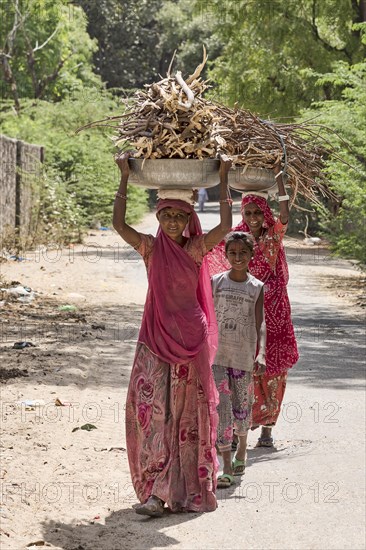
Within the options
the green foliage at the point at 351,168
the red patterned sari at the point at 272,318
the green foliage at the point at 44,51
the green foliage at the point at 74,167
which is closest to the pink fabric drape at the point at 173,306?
the red patterned sari at the point at 272,318

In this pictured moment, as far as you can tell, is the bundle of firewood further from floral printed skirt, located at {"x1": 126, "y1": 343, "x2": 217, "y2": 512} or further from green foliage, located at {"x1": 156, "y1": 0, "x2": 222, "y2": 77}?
green foliage, located at {"x1": 156, "y1": 0, "x2": 222, "y2": 77}

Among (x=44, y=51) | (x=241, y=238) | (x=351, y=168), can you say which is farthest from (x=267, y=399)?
(x=44, y=51)

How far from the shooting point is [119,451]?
771 cm

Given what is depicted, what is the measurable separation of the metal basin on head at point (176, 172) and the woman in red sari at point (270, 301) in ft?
5.53

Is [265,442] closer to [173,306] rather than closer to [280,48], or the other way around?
[173,306]

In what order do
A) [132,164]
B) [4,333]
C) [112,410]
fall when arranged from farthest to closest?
[4,333] → [112,410] → [132,164]

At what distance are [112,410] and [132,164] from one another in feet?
11.5

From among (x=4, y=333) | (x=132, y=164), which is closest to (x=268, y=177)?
(x=132, y=164)

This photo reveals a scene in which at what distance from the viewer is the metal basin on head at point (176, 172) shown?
18.9 ft

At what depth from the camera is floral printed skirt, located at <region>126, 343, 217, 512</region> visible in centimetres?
608

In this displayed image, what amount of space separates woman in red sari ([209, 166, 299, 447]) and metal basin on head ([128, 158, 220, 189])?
1.69 m

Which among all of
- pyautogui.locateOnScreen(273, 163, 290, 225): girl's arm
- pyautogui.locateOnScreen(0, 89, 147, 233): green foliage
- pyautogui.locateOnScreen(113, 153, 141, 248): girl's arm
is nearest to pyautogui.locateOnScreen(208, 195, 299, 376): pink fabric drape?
pyautogui.locateOnScreen(273, 163, 290, 225): girl's arm

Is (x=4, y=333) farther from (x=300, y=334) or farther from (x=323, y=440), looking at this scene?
(x=323, y=440)

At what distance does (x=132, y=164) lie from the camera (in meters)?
5.89
